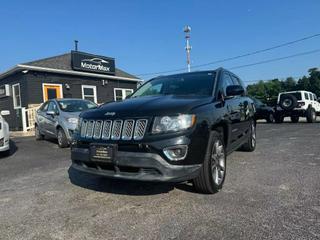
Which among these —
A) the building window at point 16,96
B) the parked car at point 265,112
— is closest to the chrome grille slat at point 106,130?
the building window at point 16,96

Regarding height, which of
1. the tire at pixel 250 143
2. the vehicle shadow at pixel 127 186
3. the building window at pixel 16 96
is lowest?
the vehicle shadow at pixel 127 186

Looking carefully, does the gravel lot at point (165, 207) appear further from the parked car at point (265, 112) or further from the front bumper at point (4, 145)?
the parked car at point (265, 112)

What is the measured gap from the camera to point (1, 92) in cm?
1897

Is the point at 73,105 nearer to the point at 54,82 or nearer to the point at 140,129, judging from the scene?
the point at 140,129

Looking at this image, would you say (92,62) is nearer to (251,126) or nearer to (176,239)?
(251,126)

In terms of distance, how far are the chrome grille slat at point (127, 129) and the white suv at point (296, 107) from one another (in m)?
15.2

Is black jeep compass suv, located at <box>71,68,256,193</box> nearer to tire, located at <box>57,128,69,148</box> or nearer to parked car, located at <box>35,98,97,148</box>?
parked car, located at <box>35,98,97,148</box>

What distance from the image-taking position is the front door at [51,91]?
17289 mm

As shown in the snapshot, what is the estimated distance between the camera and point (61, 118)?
9000 millimetres

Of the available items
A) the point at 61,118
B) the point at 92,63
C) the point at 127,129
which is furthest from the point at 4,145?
the point at 92,63

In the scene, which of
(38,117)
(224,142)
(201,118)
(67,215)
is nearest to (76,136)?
(67,215)

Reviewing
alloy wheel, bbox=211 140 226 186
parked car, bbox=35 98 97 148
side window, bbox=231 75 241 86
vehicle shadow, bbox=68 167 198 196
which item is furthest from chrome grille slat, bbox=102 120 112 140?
parked car, bbox=35 98 97 148

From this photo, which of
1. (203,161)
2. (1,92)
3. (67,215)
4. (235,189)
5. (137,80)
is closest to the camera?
(67,215)

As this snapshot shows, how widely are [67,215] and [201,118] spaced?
1.88 metres
